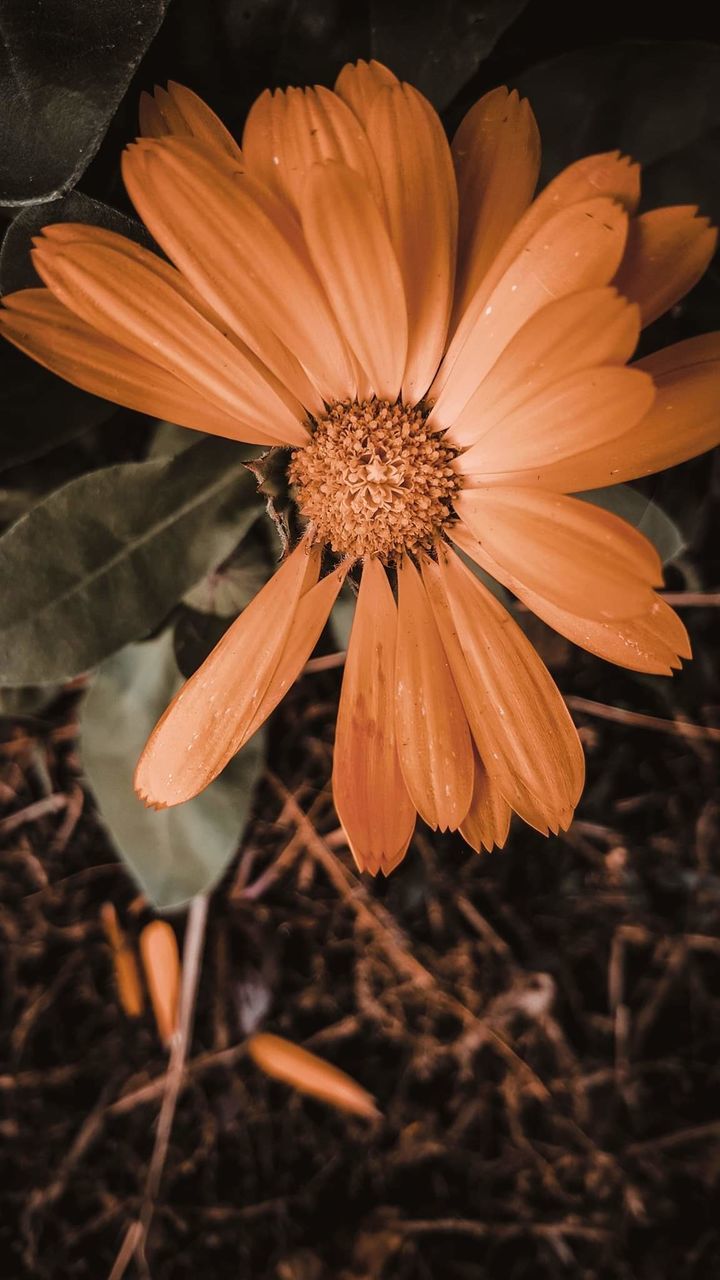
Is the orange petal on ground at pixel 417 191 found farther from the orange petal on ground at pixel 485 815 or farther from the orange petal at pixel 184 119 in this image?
the orange petal on ground at pixel 485 815

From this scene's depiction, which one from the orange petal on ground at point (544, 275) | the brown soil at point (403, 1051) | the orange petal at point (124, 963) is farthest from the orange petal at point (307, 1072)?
Answer: the orange petal on ground at point (544, 275)

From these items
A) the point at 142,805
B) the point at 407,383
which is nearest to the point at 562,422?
the point at 407,383

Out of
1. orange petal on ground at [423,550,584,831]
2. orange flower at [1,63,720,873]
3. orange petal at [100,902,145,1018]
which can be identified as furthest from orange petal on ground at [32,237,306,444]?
orange petal at [100,902,145,1018]

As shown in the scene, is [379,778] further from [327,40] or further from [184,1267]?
[184,1267]

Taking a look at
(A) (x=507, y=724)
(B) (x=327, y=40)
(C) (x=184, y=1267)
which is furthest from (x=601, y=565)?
(C) (x=184, y=1267)

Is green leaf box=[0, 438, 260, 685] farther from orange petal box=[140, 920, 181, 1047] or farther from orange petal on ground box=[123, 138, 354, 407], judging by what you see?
orange petal box=[140, 920, 181, 1047]
